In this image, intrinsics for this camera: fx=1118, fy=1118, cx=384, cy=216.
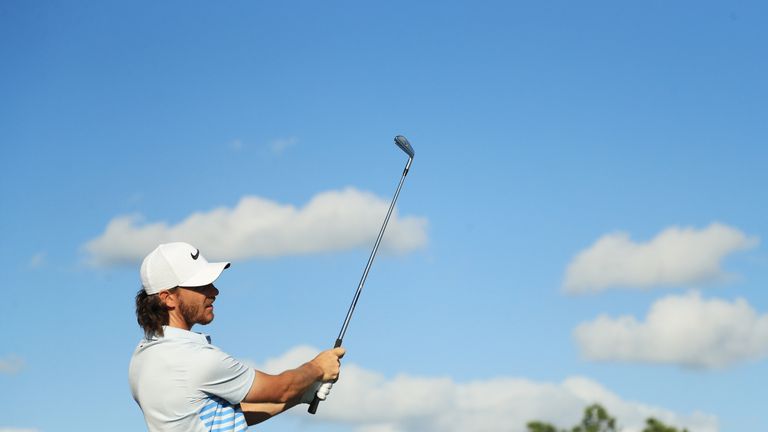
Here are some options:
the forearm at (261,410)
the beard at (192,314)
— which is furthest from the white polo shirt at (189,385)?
the forearm at (261,410)

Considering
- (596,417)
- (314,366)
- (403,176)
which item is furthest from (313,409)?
(596,417)

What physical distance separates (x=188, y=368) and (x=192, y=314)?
0.38m

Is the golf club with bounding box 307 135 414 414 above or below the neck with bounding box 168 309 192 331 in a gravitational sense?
above

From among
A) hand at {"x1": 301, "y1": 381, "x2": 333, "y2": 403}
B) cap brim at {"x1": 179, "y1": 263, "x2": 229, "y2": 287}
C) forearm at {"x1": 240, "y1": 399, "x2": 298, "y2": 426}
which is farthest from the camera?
hand at {"x1": 301, "y1": 381, "x2": 333, "y2": 403}

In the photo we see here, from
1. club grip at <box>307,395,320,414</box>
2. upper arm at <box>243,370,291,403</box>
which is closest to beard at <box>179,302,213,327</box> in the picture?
upper arm at <box>243,370,291,403</box>

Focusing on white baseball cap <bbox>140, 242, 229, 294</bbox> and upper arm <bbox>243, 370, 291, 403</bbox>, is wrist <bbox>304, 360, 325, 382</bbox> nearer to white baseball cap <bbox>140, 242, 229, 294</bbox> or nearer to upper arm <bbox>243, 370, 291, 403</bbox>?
upper arm <bbox>243, 370, 291, 403</bbox>

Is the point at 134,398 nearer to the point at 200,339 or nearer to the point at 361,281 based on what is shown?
the point at 200,339

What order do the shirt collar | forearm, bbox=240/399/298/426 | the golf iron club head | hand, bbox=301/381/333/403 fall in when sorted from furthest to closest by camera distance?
the golf iron club head → hand, bbox=301/381/333/403 → forearm, bbox=240/399/298/426 → the shirt collar

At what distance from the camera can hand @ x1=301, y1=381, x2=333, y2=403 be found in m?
6.28

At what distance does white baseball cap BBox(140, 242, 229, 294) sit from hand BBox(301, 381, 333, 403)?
2.92 feet

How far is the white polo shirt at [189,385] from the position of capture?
5594 mm

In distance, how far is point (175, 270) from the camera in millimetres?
5879

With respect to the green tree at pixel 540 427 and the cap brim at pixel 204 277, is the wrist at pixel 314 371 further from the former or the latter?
the green tree at pixel 540 427

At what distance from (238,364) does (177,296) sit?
1.73ft
